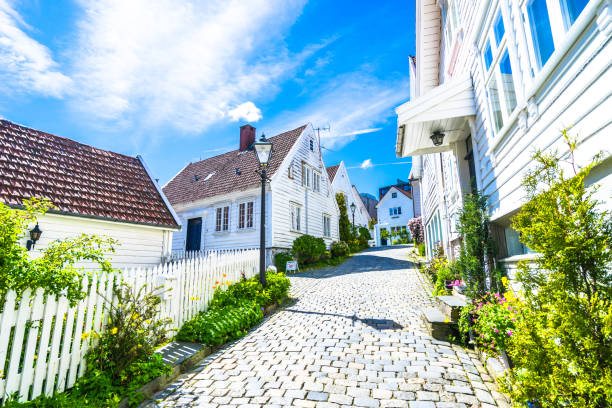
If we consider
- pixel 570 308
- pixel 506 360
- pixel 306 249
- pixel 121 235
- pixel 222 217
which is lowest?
pixel 506 360

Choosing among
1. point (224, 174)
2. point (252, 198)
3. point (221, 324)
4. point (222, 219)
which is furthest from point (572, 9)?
point (224, 174)

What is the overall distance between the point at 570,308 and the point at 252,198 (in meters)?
15.0

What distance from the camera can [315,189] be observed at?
2033 centimetres

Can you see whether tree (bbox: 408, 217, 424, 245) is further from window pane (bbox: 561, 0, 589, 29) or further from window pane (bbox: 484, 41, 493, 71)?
window pane (bbox: 561, 0, 589, 29)

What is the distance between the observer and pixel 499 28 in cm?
463

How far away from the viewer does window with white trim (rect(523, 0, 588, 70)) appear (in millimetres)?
2809

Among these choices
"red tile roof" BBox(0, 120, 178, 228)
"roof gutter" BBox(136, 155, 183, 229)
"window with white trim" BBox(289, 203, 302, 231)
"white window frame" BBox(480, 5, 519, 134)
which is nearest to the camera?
"white window frame" BBox(480, 5, 519, 134)

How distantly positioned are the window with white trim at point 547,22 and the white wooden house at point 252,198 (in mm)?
12739

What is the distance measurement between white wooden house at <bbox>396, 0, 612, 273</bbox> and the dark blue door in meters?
14.2

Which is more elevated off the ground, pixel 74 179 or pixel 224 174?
pixel 224 174

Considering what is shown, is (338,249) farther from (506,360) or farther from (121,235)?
(506,360)

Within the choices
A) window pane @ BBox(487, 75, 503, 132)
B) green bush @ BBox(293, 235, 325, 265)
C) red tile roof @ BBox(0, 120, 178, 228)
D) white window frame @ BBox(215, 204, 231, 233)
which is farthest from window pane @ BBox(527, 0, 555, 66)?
white window frame @ BBox(215, 204, 231, 233)

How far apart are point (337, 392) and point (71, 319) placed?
3.17 metres

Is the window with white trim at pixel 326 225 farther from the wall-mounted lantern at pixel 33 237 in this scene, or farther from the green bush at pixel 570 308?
the green bush at pixel 570 308
